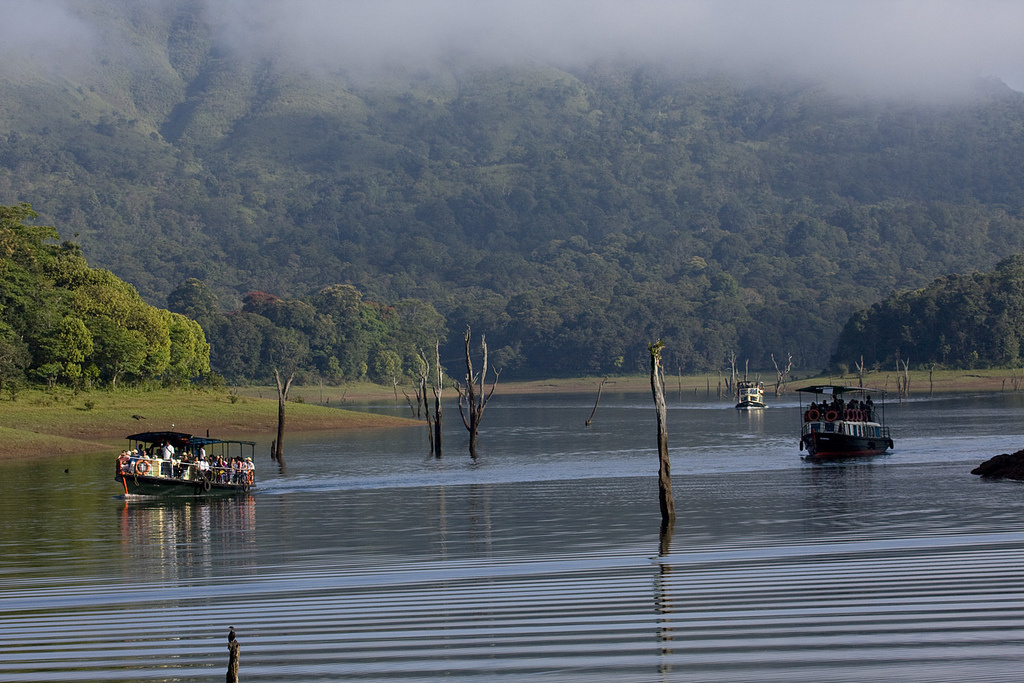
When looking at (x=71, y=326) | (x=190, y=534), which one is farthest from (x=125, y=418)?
(x=190, y=534)

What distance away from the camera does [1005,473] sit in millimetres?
43000

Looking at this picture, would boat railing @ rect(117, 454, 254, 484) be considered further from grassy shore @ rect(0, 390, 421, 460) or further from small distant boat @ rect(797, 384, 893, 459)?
small distant boat @ rect(797, 384, 893, 459)

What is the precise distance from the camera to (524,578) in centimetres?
2330

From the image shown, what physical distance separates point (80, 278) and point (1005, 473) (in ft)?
242

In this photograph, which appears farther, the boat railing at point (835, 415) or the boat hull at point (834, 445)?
the boat railing at point (835, 415)

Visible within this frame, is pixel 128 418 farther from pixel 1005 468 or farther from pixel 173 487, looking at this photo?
pixel 1005 468

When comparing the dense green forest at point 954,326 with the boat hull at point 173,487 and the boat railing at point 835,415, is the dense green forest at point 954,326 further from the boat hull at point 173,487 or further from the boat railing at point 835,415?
the boat hull at point 173,487

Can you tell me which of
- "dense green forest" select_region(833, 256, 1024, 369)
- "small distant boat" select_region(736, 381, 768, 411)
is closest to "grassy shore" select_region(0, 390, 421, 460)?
"small distant boat" select_region(736, 381, 768, 411)

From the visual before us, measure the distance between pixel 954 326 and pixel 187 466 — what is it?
470 feet

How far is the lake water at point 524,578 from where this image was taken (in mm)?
15578

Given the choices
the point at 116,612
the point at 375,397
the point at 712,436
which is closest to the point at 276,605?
the point at 116,612

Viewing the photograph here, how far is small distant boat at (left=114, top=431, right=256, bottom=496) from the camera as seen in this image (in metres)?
43.4

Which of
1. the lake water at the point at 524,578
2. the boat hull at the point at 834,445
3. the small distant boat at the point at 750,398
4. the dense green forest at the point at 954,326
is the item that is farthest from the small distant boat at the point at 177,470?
the dense green forest at the point at 954,326

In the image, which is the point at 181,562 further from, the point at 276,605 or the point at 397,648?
the point at 397,648
